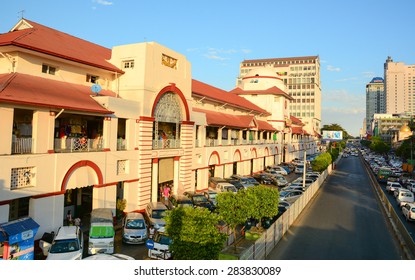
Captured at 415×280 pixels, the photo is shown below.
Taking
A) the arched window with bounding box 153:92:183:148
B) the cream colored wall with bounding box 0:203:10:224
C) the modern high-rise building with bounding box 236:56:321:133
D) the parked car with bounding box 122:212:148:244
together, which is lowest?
the parked car with bounding box 122:212:148:244

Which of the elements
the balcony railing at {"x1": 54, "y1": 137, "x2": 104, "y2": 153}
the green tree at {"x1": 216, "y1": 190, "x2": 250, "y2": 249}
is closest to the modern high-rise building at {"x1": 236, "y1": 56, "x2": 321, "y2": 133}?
the balcony railing at {"x1": 54, "y1": 137, "x2": 104, "y2": 153}

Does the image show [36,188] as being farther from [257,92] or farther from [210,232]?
[257,92]

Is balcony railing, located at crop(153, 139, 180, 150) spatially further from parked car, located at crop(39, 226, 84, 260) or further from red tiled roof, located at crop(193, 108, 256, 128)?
parked car, located at crop(39, 226, 84, 260)

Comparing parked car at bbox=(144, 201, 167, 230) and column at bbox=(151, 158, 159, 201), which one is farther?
column at bbox=(151, 158, 159, 201)

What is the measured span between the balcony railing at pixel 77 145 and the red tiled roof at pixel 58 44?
568cm

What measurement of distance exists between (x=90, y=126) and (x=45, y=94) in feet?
26.9

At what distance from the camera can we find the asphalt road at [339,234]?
63.3 ft

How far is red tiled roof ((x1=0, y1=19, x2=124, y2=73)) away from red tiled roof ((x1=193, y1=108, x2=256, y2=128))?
14161 millimetres

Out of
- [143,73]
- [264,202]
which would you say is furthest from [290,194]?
[143,73]

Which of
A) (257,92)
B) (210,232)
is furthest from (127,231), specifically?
(257,92)

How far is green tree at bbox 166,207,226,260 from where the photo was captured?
44.1ft

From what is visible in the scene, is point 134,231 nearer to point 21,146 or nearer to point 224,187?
point 21,146

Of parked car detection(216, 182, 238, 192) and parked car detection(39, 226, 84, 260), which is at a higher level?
parked car detection(216, 182, 238, 192)

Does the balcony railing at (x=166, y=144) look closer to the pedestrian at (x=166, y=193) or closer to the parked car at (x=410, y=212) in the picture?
the pedestrian at (x=166, y=193)
